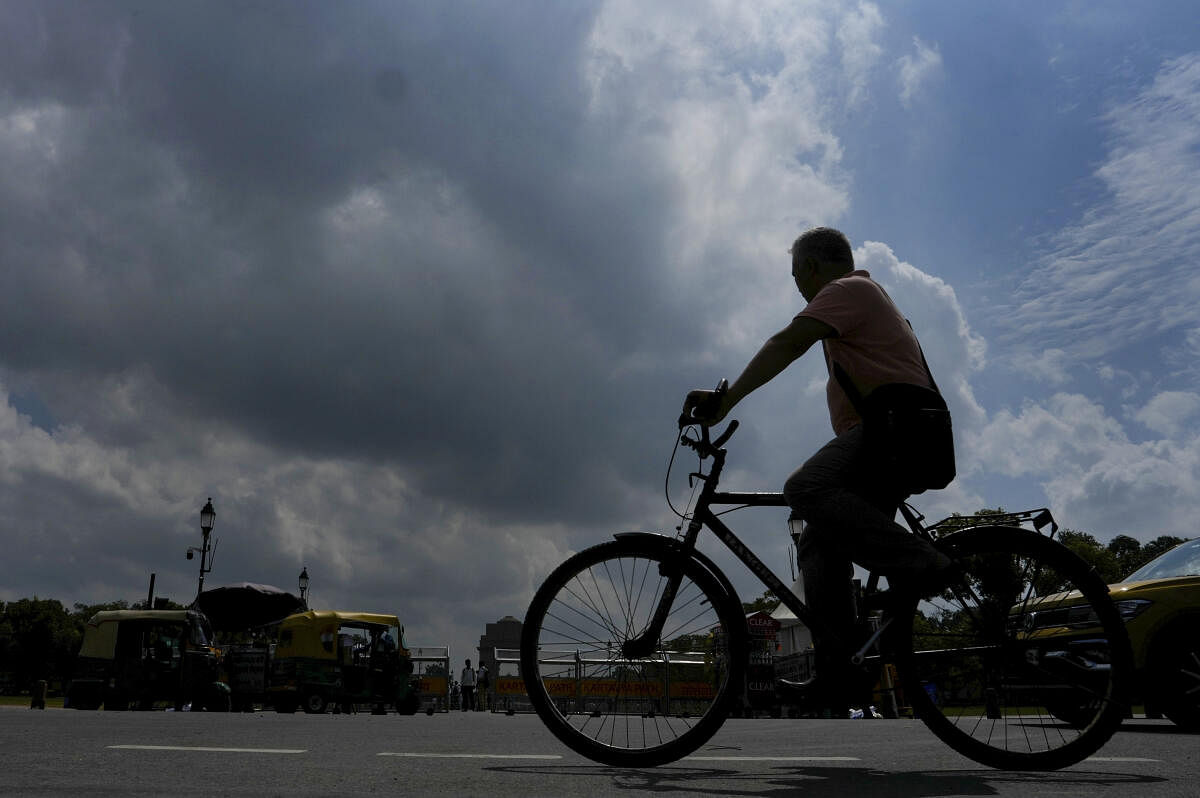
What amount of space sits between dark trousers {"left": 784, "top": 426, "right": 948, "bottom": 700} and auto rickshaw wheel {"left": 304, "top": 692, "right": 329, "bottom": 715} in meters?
22.6

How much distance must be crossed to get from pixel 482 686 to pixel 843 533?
31.2 metres

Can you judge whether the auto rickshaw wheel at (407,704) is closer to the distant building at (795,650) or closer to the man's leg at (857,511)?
the distant building at (795,650)

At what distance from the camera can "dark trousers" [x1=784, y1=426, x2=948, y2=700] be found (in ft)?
11.7

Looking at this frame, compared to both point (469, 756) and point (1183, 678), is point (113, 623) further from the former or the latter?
point (1183, 678)

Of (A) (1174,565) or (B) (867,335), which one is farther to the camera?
(A) (1174,565)

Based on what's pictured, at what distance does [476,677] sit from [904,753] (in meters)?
30.6

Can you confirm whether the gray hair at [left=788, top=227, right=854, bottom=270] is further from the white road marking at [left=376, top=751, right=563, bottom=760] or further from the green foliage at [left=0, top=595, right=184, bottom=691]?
the green foliage at [left=0, top=595, right=184, bottom=691]

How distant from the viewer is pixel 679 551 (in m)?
3.93

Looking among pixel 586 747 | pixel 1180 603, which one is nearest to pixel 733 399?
pixel 586 747

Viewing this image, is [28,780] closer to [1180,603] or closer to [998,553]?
[998,553]

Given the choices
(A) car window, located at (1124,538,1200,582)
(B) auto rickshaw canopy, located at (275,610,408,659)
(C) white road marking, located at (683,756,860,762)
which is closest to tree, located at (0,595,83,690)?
(B) auto rickshaw canopy, located at (275,610,408,659)

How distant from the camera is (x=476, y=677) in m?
33.2

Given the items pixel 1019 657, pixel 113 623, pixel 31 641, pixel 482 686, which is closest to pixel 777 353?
pixel 1019 657

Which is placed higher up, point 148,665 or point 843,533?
point 843,533
